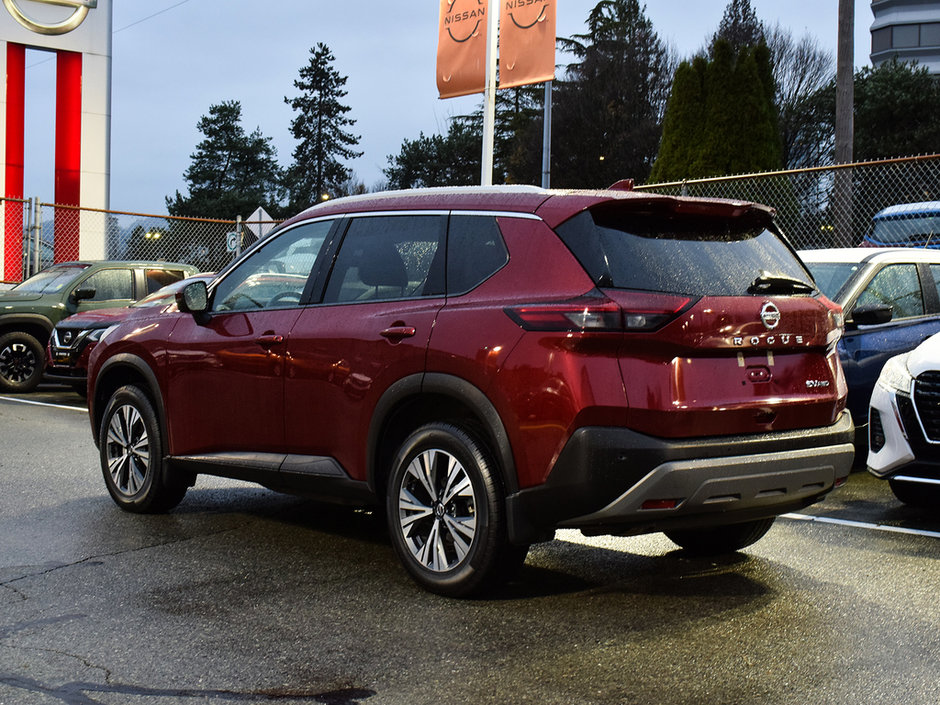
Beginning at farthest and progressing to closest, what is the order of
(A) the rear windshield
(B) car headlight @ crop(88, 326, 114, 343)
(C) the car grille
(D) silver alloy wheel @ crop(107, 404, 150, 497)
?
(B) car headlight @ crop(88, 326, 114, 343) < (D) silver alloy wheel @ crop(107, 404, 150, 497) < (C) the car grille < (A) the rear windshield

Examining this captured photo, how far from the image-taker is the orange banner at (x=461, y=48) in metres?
16.5

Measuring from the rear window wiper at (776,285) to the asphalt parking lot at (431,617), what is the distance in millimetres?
1378

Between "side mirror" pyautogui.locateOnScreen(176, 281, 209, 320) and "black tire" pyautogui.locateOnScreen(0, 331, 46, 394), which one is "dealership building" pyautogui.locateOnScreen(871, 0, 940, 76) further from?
"side mirror" pyautogui.locateOnScreen(176, 281, 209, 320)

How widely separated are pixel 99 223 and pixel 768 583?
20957mm

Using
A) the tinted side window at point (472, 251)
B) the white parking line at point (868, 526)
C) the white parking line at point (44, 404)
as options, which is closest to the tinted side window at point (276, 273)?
the tinted side window at point (472, 251)

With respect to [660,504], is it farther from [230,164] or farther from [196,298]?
[230,164]

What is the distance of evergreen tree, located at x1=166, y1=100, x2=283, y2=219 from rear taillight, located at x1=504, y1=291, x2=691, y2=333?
90022 mm

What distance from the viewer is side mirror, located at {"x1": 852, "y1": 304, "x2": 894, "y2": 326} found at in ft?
28.2

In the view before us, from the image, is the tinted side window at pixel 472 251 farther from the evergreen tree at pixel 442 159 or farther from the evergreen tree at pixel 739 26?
the evergreen tree at pixel 442 159

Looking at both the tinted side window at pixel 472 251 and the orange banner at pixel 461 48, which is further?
the orange banner at pixel 461 48

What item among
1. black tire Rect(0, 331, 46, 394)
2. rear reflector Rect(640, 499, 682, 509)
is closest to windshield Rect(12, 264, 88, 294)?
black tire Rect(0, 331, 46, 394)

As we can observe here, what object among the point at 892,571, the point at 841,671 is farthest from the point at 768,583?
the point at 841,671

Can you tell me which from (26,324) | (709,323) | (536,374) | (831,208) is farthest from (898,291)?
(26,324)

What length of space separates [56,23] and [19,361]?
44.6 ft
